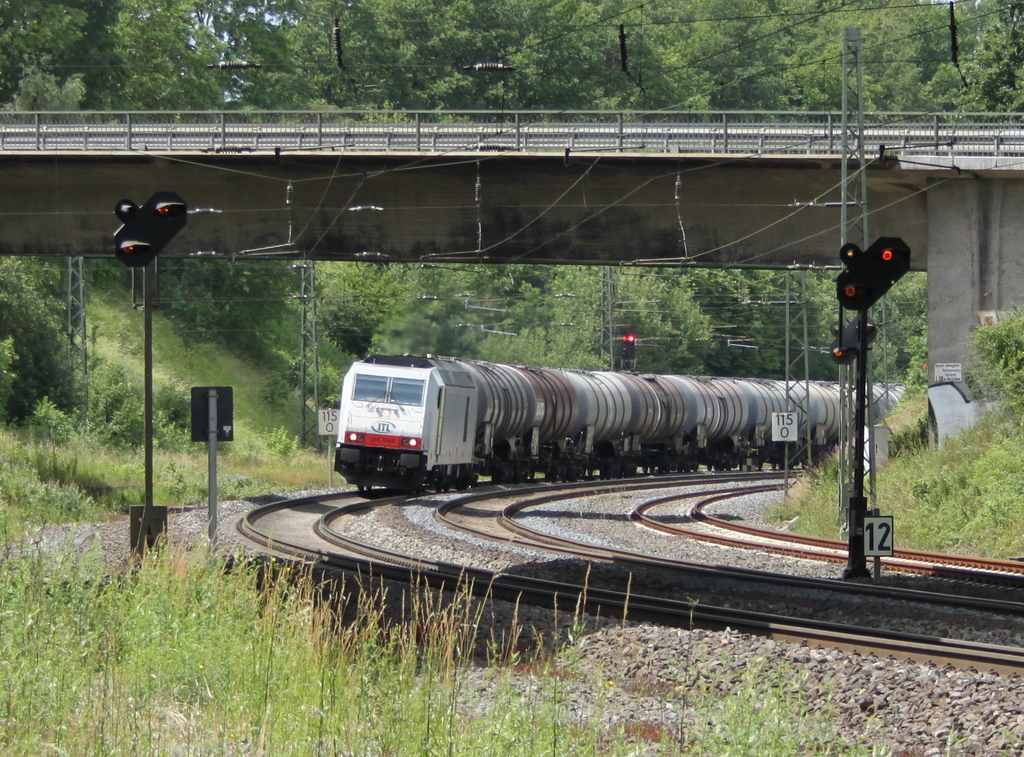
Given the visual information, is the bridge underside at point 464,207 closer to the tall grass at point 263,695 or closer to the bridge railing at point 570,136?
the bridge railing at point 570,136

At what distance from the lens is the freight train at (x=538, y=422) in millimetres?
30203

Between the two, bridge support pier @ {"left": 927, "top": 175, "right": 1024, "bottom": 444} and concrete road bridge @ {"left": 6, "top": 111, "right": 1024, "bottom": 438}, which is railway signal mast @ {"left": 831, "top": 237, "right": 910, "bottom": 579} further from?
bridge support pier @ {"left": 927, "top": 175, "right": 1024, "bottom": 444}

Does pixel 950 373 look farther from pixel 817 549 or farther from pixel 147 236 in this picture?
pixel 147 236

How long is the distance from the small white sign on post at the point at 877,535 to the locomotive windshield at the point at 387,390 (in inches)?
633

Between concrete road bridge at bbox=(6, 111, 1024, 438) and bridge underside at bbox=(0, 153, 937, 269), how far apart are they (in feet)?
0.12

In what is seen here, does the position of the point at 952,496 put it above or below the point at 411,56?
below

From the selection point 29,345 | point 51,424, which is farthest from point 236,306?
point 51,424

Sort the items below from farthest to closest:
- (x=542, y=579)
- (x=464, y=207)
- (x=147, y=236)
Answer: (x=464, y=207) < (x=542, y=579) < (x=147, y=236)

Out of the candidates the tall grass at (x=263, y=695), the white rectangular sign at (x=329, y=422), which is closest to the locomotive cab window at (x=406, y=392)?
the white rectangular sign at (x=329, y=422)

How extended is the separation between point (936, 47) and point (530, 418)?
71.8 meters

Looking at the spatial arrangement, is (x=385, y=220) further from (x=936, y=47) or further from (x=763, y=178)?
(x=936, y=47)

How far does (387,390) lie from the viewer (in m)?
30.4

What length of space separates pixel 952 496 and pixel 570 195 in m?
11.4

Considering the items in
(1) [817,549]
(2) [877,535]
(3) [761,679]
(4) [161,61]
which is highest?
(4) [161,61]
